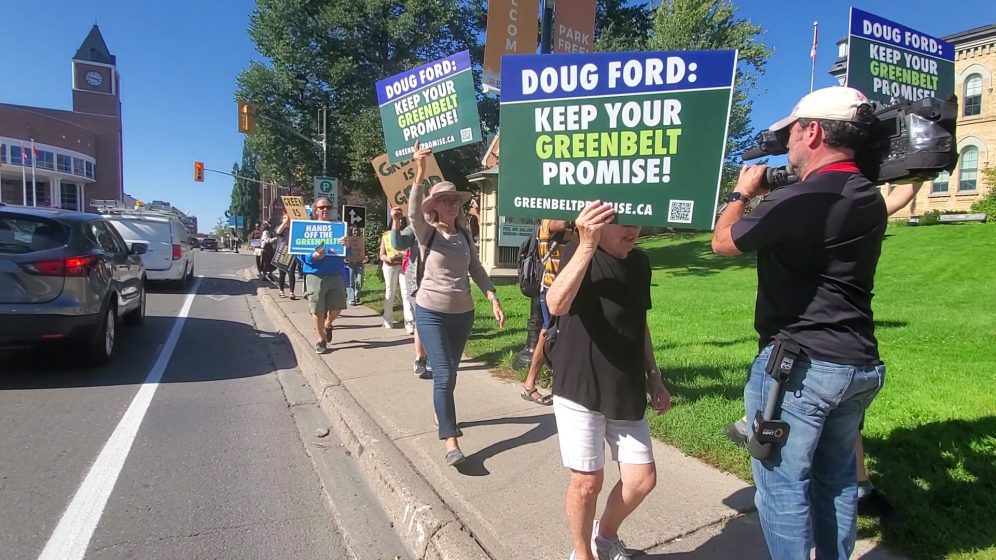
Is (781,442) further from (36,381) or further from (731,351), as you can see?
(36,381)

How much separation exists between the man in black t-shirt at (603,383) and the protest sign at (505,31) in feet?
11.0

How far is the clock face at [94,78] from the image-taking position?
83.1 meters

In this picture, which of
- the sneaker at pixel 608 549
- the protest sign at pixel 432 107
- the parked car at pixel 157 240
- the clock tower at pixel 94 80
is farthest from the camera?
the clock tower at pixel 94 80

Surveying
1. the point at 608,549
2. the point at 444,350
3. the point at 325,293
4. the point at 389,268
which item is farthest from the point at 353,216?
the point at 608,549

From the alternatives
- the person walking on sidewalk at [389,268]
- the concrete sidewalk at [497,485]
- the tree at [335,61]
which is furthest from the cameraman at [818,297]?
the tree at [335,61]

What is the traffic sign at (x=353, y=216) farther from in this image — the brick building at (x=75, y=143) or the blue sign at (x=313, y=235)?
the brick building at (x=75, y=143)

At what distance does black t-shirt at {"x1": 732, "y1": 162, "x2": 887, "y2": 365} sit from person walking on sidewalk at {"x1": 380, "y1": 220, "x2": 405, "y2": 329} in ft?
20.4

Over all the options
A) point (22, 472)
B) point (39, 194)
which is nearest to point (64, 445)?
point (22, 472)

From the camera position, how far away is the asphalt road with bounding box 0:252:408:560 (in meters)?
3.03

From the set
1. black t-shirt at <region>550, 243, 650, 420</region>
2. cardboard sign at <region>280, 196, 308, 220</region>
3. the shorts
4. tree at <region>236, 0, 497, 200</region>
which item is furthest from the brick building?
black t-shirt at <region>550, 243, 650, 420</region>

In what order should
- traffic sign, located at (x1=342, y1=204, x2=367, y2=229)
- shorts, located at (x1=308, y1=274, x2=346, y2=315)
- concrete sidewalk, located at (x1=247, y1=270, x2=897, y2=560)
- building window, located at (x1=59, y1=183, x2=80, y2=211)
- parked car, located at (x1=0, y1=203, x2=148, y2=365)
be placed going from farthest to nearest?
building window, located at (x1=59, y1=183, x2=80, y2=211) < traffic sign, located at (x1=342, y1=204, x2=367, y2=229) < shorts, located at (x1=308, y1=274, x2=346, y2=315) < parked car, located at (x1=0, y1=203, x2=148, y2=365) < concrete sidewalk, located at (x1=247, y1=270, x2=897, y2=560)

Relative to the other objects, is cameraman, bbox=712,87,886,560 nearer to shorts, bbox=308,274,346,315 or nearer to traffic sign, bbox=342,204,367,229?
shorts, bbox=308,274,346,315

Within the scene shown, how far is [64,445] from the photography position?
13.8 feet

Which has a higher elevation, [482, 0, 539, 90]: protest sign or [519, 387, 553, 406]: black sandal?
[482, 0, 539, 90]: protest sign
